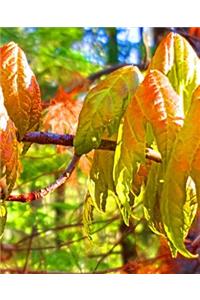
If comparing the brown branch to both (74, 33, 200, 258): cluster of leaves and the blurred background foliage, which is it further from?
the blurred background foliage

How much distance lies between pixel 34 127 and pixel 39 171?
47.7 inches

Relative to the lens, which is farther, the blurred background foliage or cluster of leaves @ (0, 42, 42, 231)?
the blurred background foliage

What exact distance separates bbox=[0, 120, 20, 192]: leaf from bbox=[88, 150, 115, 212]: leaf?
0.06 m

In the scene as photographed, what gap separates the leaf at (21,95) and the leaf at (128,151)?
0.18 ft

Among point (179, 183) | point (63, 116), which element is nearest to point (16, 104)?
point (179, 183)

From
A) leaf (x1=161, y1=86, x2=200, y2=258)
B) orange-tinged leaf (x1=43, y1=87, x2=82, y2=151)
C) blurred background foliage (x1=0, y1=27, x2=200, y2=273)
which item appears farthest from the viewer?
blurred background foliage (x1=0, y1=27, x2=200, y2=273)

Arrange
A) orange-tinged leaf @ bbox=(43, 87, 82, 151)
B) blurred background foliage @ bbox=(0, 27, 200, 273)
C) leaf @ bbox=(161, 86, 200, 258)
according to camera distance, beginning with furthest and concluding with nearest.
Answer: blurred background foliage @ bbox=(0, 27, 200, 273), orange-tinged leaf @ bbox=(43, 87, 82, 151), leaf @ bbox=(161, 86, 200, 258)

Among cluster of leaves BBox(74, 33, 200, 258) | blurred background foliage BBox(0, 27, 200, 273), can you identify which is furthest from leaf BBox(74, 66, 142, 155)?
blurred background foliage BBox(0, 27, 200, 273)

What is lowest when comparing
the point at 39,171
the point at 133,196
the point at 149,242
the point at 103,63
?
the point at 149,242

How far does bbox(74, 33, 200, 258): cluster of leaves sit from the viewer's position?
327mm

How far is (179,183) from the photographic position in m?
0.33

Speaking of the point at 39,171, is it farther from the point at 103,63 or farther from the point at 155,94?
the point at 155,94
